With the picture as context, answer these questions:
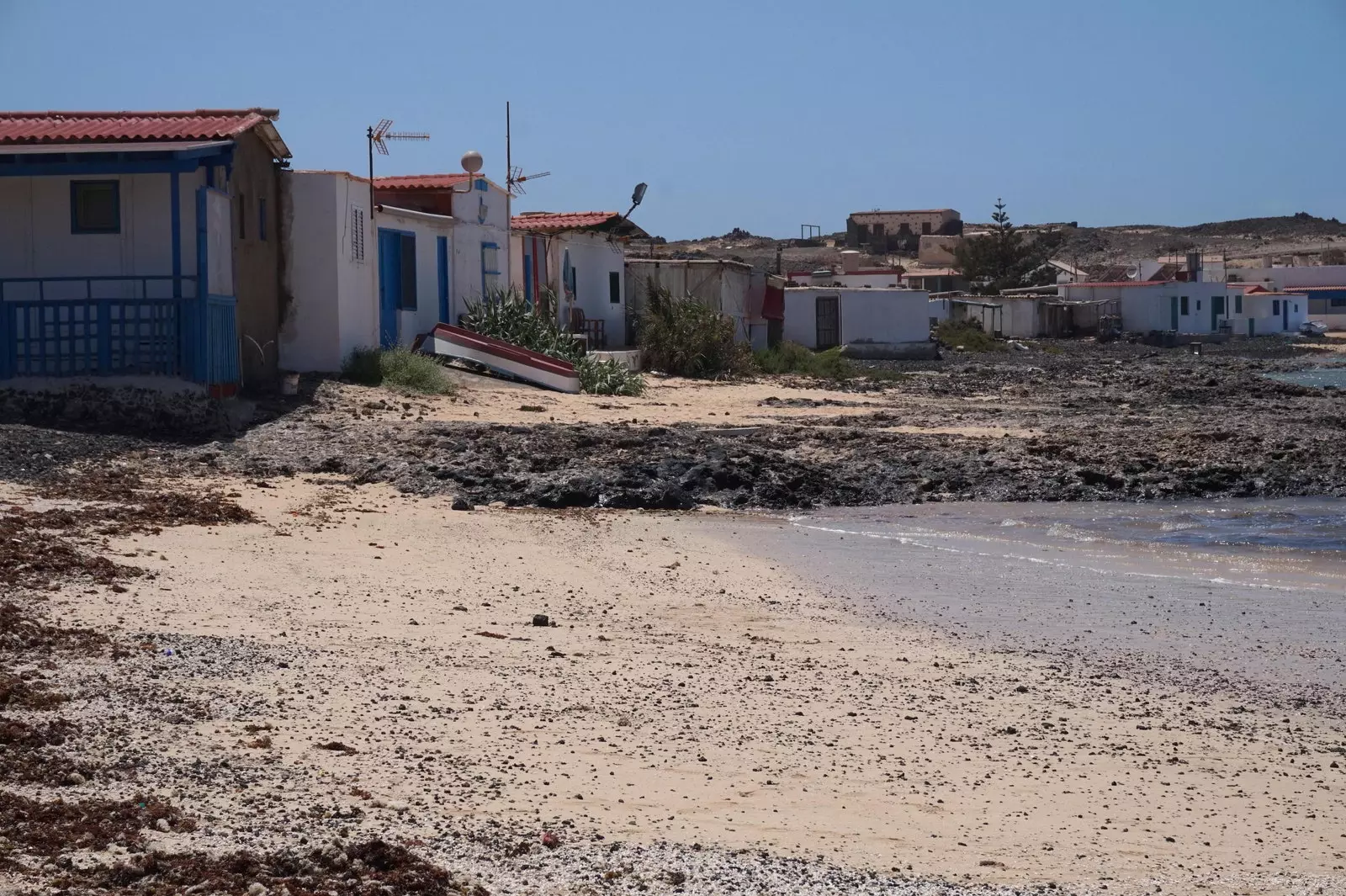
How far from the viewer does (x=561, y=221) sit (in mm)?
31125

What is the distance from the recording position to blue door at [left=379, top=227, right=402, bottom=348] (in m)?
22.6

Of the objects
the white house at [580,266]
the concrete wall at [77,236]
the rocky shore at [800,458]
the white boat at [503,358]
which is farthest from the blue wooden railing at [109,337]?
the white house at [580,266]

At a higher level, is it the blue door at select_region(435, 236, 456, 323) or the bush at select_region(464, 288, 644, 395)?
the blue door at select_region(435, 236, 456, 323)

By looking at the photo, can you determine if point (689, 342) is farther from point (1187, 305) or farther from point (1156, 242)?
point (1156, 242)

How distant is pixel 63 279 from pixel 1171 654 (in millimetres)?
12987

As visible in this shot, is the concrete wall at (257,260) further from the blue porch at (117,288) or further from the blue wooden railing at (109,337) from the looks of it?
the blue wooden railing at (109,337)

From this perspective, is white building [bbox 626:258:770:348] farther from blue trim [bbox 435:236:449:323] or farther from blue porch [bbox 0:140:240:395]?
blue porch [bbox 0:140:240:395]

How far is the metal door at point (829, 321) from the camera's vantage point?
45000 mm

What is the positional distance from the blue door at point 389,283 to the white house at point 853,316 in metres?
22.7

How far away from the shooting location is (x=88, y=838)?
450 centimetres

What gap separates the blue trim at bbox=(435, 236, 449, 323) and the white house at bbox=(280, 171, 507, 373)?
0.06 feet

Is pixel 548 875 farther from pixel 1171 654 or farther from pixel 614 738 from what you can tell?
pixel 1171 654

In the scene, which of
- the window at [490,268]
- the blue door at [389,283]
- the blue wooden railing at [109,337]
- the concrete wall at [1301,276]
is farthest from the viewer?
the concrete wall at [1301,276]

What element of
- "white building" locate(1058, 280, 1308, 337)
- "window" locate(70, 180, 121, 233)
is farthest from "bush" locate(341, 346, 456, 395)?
"white building" locate(1058, 280, 1308, 337)
